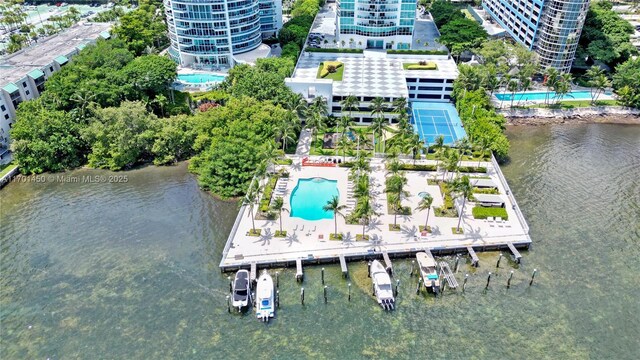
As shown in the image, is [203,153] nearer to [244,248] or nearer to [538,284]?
[244,248]

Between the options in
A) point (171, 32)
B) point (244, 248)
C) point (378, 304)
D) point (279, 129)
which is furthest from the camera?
point (171, 32)

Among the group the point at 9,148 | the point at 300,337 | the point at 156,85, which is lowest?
the point at 300,337

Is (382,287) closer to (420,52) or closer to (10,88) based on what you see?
(420,52)

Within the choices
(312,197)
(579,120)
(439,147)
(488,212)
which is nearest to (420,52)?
(579,120)

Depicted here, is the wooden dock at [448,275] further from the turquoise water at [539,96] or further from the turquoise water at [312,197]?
the turquoise water at [539,96]

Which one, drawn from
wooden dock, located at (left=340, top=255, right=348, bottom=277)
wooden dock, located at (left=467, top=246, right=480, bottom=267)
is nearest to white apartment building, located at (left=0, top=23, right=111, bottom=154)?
wooden dock, located at (left=340, top=255, right=348, bottom=277)

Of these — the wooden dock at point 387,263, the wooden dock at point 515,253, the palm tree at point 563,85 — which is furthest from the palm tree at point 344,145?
the palm tree at point 563,85

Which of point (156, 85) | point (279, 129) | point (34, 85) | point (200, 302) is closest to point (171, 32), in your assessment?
point (156, 85)
